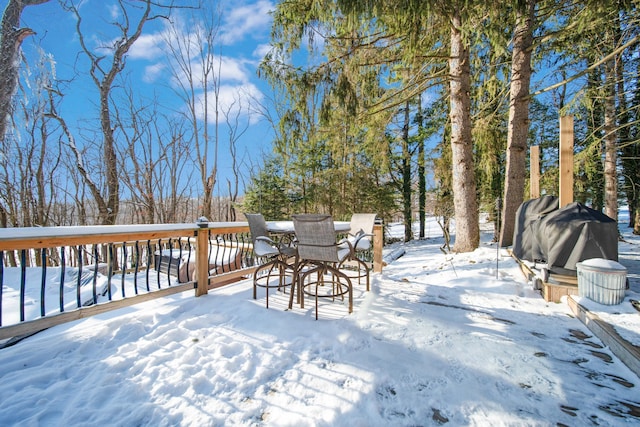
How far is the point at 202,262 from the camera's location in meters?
3.28

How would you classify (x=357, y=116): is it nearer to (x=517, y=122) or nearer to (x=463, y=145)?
(x=463, y=145)

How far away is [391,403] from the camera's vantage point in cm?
145

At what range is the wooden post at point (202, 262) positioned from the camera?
3.22 metres

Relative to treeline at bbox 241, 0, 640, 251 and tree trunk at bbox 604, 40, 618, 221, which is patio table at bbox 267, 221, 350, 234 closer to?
treeline at bbox 241, 0, 640, 251

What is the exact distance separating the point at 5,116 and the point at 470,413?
801 centimetres

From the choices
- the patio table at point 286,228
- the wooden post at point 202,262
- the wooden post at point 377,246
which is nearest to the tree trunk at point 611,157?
the wooden post at point 377,246

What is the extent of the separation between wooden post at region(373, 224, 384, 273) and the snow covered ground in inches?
61.3

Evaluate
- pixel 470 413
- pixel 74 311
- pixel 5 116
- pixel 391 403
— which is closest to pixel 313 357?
pixel 391 403

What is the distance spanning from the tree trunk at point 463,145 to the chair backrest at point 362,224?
2.56 m

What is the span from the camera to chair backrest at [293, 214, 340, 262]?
2512 mm

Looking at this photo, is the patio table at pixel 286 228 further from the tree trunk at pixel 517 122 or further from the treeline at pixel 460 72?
the tree trunk at pixel 517 122

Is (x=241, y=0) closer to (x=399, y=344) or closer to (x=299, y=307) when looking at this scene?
(x=299, y=307)

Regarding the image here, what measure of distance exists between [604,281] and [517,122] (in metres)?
3.73

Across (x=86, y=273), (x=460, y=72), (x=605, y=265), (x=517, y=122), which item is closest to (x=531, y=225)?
(x=605, y=265)
